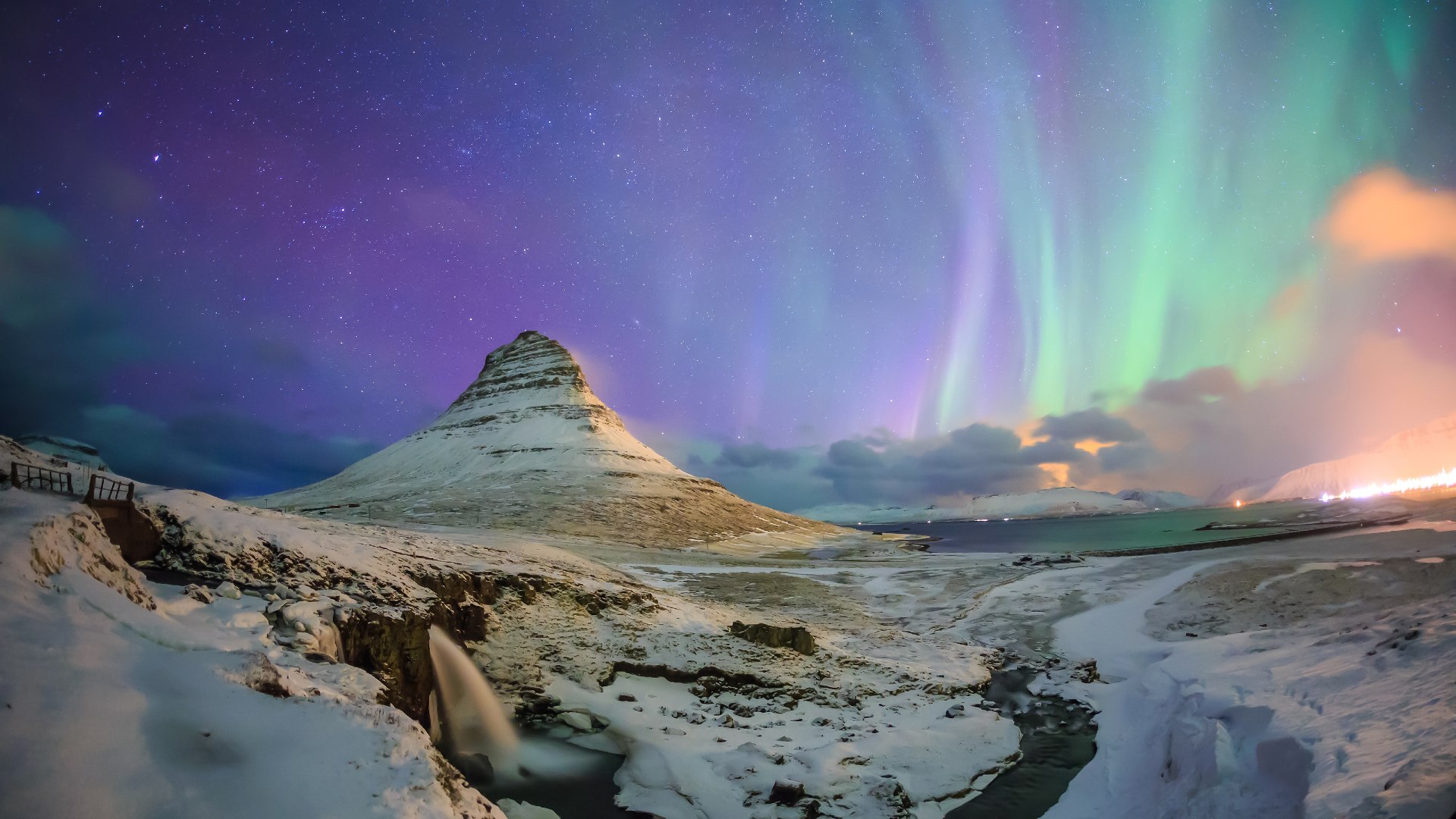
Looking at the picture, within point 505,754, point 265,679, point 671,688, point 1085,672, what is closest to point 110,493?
point 265,679

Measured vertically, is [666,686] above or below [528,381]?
below

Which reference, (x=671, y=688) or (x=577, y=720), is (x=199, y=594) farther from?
(x=671, y=688)

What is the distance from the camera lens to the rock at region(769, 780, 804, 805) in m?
10.4

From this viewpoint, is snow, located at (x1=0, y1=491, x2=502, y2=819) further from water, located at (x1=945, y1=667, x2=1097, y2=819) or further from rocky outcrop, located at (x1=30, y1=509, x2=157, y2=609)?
water, located at (x1=945, y1=667, x2=1097, y2=819)

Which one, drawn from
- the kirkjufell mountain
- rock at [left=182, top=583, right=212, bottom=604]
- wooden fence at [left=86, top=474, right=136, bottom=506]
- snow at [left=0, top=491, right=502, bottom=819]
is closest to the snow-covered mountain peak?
the kirkjufell mountain

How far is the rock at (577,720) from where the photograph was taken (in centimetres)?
1335

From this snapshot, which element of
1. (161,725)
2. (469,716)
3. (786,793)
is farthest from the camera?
(469,716)

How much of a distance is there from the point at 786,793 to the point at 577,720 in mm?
5372

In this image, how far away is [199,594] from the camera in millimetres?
9516

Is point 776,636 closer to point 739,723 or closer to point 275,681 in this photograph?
point 739,723

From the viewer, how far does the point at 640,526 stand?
7644 centimetres

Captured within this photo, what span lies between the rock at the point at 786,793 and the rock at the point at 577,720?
4.83 metres

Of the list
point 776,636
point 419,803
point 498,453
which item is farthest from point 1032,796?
point 498,453

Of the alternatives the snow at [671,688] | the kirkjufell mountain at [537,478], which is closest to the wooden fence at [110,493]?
the snow at [671,688]
